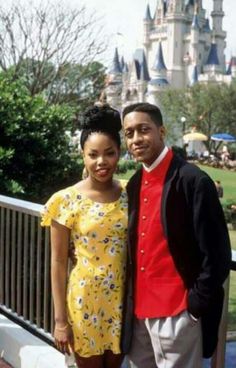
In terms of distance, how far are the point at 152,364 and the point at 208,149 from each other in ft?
173

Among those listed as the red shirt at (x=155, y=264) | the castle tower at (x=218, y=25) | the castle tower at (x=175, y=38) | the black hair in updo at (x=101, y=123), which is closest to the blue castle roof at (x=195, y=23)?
the castle tower at (x=175, y=38)

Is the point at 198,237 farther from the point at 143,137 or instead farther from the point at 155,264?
the point at 143,137

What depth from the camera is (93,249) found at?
228cm

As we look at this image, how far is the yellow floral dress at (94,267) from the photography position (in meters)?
2.27

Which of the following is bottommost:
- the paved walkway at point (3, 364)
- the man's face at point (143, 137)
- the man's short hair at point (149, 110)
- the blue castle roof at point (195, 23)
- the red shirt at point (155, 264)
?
the paved walkway at point (3, 364)

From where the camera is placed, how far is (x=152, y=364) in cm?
229

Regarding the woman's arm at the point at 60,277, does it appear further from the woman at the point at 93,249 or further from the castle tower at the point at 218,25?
the castle tower at the point at 218,25

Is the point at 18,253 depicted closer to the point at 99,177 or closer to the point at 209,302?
the point at 99,177

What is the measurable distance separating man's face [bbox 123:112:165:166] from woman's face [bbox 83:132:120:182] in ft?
0.49

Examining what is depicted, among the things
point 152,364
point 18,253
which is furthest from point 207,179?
point 18,253

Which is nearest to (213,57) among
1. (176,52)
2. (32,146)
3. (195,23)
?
(176,52)

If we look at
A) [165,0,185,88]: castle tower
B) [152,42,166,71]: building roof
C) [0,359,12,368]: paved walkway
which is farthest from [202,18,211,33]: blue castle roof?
[0,359,12,368]: paved walkway

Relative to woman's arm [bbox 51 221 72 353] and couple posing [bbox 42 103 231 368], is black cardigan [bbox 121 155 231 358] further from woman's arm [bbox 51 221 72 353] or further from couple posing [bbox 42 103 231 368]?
woman's arm [bbox 51 221 72 353]

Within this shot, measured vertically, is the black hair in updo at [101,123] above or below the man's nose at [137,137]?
above
